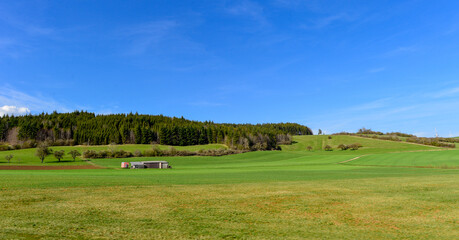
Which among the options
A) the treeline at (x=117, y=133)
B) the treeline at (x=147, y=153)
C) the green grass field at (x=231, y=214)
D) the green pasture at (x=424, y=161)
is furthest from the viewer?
the treeline at (x=117, y=133)

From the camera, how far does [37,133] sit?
172375 millimetres

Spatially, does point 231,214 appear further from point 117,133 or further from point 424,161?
point 117,133

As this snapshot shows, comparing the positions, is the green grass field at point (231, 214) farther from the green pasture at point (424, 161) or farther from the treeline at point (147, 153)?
the treeline at point (147, 153)

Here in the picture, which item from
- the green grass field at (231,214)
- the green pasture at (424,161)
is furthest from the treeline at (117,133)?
the green grass field at (231,214)

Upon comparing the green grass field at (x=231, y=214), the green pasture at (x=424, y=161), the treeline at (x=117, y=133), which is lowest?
the green pasture at (x=424, y=161)

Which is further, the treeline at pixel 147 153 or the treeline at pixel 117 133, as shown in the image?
the treeline at pixel 117 133

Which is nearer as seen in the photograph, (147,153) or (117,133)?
(147,153)

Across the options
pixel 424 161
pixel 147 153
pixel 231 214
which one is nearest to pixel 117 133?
pixel 147 153

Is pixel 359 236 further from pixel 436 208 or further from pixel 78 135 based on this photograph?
pixel 78 135

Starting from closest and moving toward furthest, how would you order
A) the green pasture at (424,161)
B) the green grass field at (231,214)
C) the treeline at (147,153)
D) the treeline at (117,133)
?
Result: the green grass field at (231,214) → the green pasture at (424,161) → the treeline at (147,153) → the treeline at (117,133)

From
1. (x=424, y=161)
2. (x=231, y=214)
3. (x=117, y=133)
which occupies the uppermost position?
(x=117, y=133)

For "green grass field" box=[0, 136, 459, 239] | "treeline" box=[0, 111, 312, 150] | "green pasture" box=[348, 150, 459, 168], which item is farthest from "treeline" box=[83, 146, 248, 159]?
"green grass field" box=[0, 136, 459, 239]

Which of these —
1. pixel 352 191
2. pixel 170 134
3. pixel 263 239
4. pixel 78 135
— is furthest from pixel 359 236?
pixel 78 135

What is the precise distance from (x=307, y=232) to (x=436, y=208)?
9.27m
